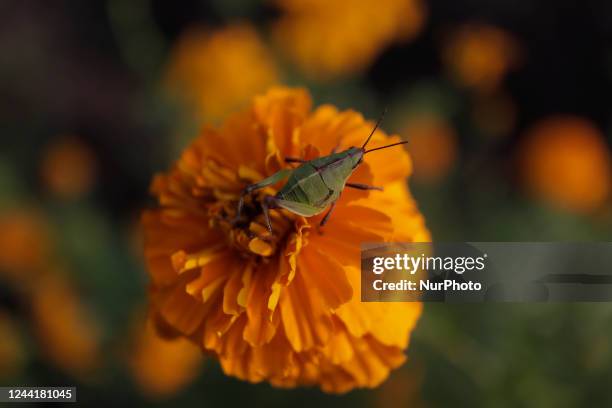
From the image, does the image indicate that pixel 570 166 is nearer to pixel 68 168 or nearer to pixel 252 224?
pixel 252 224

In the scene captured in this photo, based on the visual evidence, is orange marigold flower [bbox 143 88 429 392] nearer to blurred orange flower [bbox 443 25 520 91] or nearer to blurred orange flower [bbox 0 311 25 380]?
blurred orange flower [bbox 0 311 25 380]

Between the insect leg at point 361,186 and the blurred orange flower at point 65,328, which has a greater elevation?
the insect leg at point 361,186

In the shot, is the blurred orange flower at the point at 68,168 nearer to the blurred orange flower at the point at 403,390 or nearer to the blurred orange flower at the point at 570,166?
the blurred orange flower at the point at 403,390

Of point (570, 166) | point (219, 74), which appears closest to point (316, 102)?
point (219, 74)

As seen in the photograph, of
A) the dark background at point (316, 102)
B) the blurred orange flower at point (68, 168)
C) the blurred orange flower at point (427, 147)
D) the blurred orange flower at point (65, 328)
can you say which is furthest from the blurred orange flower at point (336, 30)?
the blurred orange flower at point (65, 328)

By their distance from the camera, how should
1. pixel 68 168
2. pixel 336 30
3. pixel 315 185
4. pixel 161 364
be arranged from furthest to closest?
1. pixel 68 168
2. pixel 336 30
3. pixel 161 364
4. pixel 315 185

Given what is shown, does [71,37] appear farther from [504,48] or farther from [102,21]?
[504,48]
